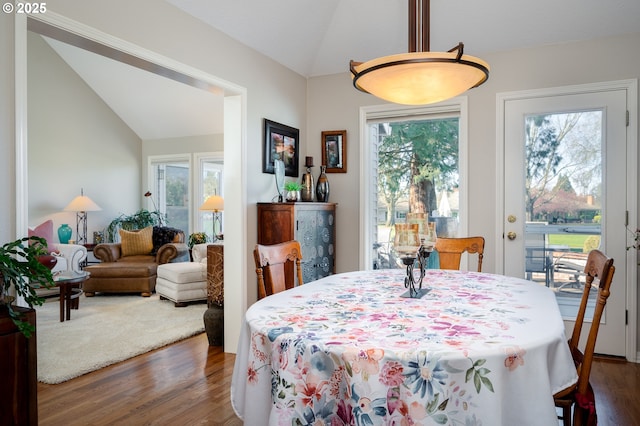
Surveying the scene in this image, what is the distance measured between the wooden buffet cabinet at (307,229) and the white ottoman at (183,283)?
1.71 metres

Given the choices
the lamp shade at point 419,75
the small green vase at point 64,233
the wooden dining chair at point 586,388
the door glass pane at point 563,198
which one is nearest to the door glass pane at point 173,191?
the small green vase at point 64,233

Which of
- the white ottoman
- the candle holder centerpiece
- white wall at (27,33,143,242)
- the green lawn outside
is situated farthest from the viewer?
white wall at (27,33,143,242)

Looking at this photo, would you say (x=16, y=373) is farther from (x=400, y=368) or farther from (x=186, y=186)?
(x=186, y=186)

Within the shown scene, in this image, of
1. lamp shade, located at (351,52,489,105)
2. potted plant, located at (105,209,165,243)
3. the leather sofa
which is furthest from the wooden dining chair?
potted plant, located at (105,209,165,243)

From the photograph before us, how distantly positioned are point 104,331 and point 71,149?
3580 millimetres

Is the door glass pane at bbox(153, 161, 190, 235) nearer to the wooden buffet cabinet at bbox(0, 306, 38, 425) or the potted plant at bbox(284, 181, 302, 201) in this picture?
the potted plant at bbox(284, 181, 302, 201)

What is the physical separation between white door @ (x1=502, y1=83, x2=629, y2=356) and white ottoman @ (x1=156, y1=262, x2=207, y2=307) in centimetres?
328

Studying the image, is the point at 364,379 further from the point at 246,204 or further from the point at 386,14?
the point at 386,14

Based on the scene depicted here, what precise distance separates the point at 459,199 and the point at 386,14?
1704 mm

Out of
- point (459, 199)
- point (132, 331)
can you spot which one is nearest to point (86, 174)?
point (132, 331)

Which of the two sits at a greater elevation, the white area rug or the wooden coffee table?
the wooden coffee table

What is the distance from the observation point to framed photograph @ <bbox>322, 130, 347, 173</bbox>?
172 inches

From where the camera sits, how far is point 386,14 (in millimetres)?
3805

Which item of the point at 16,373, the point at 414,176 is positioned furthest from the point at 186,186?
the point at 16,373
